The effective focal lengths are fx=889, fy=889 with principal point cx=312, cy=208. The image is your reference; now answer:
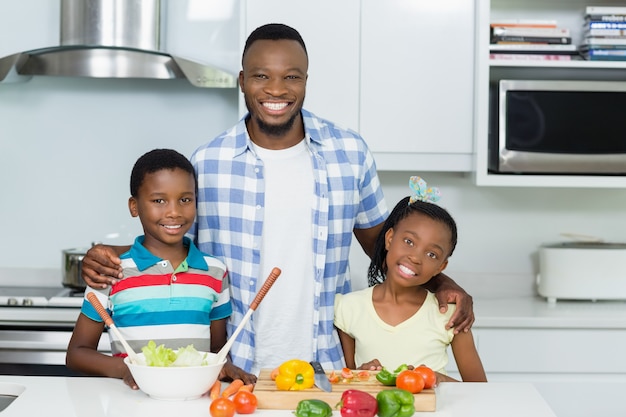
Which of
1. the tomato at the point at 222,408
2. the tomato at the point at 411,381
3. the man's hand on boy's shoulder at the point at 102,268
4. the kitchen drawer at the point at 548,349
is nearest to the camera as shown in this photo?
the tomato at the point at 222,408

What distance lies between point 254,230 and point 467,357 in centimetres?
54

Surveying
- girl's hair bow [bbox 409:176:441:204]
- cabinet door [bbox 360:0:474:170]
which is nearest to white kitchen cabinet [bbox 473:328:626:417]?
cabinet door [bbox 360:0:474:170]

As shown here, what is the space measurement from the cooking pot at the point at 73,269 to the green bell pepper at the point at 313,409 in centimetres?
163

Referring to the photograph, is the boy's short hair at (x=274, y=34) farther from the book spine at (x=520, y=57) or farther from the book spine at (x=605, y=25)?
the book spine at (x=605, y=25)

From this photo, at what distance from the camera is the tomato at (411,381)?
1530 mm

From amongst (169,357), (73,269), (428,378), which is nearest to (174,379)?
(169,357)

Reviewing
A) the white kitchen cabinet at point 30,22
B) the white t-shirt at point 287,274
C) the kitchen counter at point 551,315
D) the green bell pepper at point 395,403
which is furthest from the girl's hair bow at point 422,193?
the white kitchen cabinet at point 30,22

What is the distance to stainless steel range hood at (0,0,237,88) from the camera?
2.94 meters

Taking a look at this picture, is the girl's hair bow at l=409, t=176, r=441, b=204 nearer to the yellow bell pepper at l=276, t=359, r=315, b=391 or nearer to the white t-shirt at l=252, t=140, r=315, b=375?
the white t-shirt at l=252, t=140, r=315, b=375

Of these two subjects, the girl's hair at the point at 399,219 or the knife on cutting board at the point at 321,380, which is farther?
the girl's hair at the point at 399,219

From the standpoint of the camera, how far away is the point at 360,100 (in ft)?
9.57

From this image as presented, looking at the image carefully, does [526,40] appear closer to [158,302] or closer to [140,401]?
[158,302]

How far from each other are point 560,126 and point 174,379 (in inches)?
72.4

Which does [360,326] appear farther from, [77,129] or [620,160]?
[77,129]
